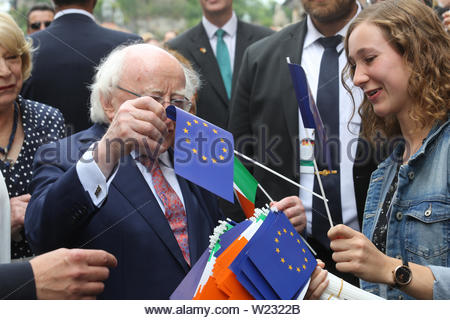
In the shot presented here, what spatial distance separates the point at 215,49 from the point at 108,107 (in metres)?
2.69

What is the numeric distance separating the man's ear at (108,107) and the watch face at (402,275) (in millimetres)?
1417

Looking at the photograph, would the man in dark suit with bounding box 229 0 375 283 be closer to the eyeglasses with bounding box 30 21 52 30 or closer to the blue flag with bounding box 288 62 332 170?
the blue flag with bounding box 288 62 332 170

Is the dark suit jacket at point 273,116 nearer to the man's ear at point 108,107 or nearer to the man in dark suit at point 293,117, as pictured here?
the man in dark suit at point 293,117

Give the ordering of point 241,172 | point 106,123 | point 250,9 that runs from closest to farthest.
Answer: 1. point 241,172
2. point 106,123
3. point 250,9

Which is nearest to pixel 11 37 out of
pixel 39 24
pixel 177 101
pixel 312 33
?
pixel 177 101

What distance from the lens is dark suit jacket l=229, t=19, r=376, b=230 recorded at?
3.78 meters

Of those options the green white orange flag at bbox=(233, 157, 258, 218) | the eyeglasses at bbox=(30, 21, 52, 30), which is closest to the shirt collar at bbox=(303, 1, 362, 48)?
the green white orange flag at bbox=(233, 157, 258, 218)

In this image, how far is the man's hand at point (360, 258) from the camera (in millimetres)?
2086

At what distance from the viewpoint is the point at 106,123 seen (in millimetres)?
2775

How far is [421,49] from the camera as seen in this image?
2.51 m

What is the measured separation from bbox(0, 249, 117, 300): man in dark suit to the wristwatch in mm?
1020
